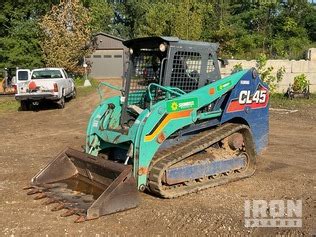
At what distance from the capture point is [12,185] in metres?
7.36

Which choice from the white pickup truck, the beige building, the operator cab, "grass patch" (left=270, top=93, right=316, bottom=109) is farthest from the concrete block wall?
the beige building

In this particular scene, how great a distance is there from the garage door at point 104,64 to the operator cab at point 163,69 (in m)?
39.3

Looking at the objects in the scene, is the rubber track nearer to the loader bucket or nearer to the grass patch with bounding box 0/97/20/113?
the loader bucket

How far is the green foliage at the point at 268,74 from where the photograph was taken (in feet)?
65.3

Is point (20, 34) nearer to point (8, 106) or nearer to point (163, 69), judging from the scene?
point (8, 106)

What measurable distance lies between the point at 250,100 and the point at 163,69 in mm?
1830

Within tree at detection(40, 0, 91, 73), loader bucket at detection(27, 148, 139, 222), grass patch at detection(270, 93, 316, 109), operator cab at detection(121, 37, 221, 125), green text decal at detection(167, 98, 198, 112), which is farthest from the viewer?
tree at detection(40, 0, 91, 73)

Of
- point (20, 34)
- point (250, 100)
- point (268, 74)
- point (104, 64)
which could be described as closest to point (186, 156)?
point (250, 100)

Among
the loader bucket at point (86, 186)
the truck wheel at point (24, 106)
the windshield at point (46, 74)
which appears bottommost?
the truck wheel at point (24, 106)

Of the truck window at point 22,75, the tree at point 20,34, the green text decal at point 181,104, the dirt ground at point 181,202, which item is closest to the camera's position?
the dirt ground at point 181,202

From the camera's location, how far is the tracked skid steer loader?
626 cm

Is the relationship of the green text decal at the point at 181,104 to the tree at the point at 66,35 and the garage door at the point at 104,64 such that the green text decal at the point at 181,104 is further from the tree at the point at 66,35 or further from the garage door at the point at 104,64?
the garage door at the point at 104,64

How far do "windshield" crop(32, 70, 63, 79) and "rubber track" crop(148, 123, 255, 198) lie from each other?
13912 mm

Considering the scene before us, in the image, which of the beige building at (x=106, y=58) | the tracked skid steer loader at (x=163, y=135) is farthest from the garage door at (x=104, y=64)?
the tracked skid steer loader at (x=163, y=135)
